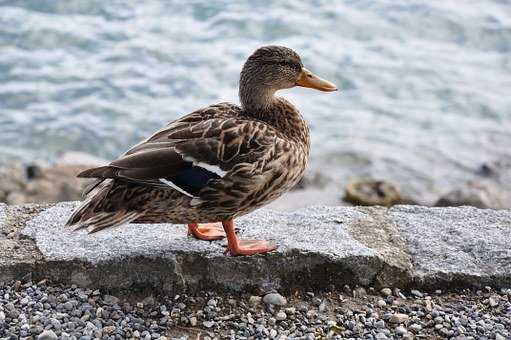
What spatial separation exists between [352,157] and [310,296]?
6132 millimetres

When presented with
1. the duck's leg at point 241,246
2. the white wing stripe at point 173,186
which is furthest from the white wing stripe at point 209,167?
the duck's leg at point 241,246

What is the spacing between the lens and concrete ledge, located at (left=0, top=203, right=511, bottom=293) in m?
3.63

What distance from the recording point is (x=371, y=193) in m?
8.21

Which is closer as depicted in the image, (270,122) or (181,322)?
(181,322)

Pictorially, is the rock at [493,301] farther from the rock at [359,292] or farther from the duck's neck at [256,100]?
the duck's neck at [256,100]

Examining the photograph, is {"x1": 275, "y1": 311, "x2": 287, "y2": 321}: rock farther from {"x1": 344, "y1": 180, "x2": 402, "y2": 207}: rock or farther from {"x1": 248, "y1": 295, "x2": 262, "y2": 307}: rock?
{"x1": 344, "y1": 180, "x2": 402, "y2": 207}: rock

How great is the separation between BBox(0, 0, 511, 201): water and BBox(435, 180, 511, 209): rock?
2.02ft

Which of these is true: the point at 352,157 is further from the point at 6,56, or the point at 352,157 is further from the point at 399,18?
the point at 6,56

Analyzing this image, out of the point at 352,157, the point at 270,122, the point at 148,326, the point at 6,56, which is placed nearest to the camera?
the point at 148,326

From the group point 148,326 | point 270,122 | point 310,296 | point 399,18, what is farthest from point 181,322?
point 399,18

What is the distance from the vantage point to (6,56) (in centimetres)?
1156

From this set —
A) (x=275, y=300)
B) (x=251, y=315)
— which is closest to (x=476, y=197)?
(x=275, y=300)

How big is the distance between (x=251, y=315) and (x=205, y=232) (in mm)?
605

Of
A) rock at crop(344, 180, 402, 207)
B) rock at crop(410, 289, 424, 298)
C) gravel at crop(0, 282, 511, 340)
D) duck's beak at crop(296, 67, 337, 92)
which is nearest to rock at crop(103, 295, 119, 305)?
gravel at crop(0, 282, 511, 340)
